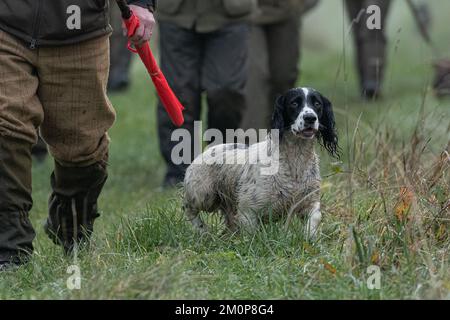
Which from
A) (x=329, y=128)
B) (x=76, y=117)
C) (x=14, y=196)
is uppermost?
(x=76, y=117)

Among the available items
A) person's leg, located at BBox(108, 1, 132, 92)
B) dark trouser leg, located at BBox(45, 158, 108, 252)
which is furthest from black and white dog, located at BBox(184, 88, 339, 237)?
person's leg, located at BBox(108, 1, 132, 92)

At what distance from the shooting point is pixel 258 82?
995 centimetres

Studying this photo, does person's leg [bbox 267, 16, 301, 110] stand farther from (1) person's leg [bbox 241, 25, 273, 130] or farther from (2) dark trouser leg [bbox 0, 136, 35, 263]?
(2) dark trouser leg [bbox 0, 136, 35, 263]

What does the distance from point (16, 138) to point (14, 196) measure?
1.04 ft

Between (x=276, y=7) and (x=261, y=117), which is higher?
(x=276, y=7)

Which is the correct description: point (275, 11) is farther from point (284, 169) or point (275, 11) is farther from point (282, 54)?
point (284, 169)

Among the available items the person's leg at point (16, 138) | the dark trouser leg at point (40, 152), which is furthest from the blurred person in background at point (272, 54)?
the person's leg at point (16, 138)

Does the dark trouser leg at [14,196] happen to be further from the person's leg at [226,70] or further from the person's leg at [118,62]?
the person's leg at [118,62]

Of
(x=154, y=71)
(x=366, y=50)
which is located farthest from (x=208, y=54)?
(x=366, y=50)
